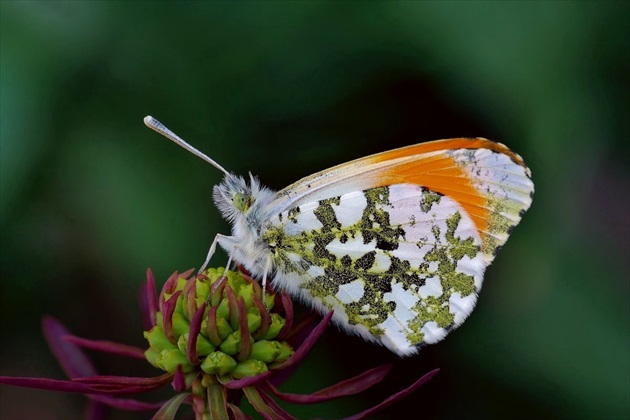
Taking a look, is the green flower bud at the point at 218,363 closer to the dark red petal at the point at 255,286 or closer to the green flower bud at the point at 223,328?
the green flower bud at the point at 223,328

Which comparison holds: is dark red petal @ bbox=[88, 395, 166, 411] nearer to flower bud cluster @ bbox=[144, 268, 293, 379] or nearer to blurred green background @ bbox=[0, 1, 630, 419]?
flower bud cluster @ bbox=[144, 268, 293, 379]

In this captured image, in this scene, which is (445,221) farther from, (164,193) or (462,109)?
(164,193)

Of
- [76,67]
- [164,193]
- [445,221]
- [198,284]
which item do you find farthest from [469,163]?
[76,67]

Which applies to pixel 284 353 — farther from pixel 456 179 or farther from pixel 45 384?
pixel 456 179

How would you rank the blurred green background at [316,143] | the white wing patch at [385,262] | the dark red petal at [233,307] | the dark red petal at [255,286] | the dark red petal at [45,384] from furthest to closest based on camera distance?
the blurred green background at [316,143] → the white wing patch at [385,262] → the dark red petal at [255,286] → the dark red petal at [233,307] → the dark red petal at [45,384]

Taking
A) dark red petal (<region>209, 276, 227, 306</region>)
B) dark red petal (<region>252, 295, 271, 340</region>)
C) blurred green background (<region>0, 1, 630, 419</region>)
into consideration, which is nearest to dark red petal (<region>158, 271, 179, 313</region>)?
dark red petal (<region>209, 276, 227, 306</region>)

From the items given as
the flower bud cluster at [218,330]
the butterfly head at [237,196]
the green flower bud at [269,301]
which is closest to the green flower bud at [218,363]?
the flower bud cluster at [218,330]
